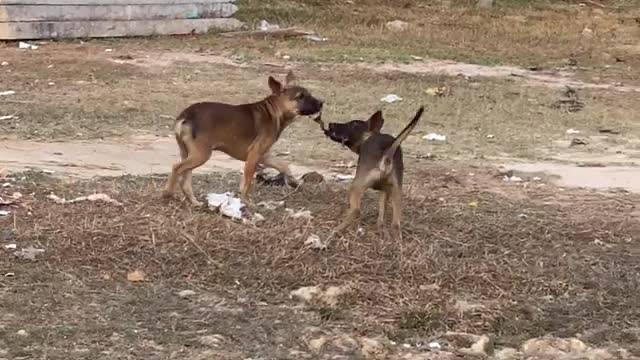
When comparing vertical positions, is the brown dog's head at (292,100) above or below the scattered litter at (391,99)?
above

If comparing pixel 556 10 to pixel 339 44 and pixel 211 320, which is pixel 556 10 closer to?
pixel 339 44

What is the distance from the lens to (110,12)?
17297mm

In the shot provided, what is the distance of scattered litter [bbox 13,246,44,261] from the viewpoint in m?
5.90

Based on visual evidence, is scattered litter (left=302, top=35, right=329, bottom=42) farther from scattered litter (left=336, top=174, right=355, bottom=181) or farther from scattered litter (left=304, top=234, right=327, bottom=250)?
scattered litter (left=304, top=234, right=327, bottom=250)

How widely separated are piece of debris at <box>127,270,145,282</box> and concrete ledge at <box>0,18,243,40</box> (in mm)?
11381

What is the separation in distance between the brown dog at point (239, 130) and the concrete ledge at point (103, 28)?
938 centimetres

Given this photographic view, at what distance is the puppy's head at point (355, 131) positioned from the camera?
7.06 metres

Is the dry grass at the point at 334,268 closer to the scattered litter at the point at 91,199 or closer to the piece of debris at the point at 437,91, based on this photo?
the scattered litter at the point at 91,199

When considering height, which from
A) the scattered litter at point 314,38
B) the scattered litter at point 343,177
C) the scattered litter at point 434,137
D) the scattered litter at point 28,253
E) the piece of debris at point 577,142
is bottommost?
the scattered litter at point 314,38

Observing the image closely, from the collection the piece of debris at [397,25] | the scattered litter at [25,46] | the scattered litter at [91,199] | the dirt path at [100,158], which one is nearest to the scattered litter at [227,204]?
the scattered litter at [91,199]

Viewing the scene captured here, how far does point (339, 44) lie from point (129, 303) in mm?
12605

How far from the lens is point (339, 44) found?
17.7m

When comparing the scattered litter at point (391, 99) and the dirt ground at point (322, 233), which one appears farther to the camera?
the scattered litter at point (391, 99)

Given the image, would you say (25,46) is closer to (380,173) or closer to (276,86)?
(276,86)
